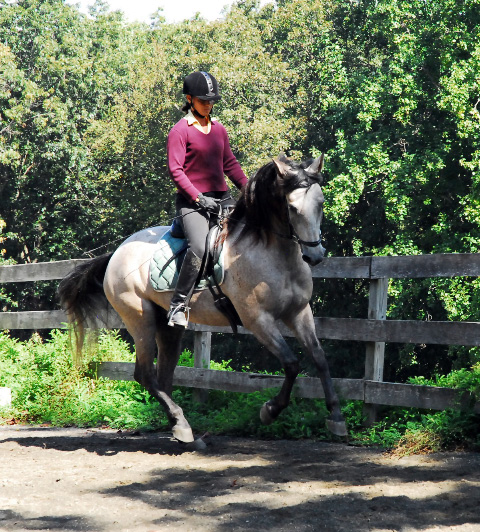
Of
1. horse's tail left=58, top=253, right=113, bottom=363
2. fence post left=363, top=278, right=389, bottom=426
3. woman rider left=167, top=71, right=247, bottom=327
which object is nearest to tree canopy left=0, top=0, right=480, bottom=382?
fence post left=363, top=278, right=389, bottom=426

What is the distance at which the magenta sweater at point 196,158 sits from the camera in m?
6.36

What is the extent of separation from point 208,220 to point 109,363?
3459 mm

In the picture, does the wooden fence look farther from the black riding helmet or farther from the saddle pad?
the black riding helmet

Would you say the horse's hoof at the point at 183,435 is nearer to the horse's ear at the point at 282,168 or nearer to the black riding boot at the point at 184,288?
the black riding boot at the point at 184,288

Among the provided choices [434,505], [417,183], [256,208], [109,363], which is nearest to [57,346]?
[109,363]

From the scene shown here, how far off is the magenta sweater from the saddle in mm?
414

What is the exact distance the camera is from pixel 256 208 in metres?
6.09

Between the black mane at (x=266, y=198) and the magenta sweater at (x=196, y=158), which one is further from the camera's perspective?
the magenta sweater at (x=196, y=158)

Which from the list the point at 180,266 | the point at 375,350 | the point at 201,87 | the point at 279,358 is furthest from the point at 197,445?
the point at 201,87

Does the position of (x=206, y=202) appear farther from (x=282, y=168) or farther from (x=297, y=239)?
(x=297, y=239)

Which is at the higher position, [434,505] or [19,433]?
[434,505]

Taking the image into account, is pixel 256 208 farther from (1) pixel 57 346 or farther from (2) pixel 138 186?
(2) pixel 138 186

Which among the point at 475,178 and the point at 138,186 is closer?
the point at 475,178

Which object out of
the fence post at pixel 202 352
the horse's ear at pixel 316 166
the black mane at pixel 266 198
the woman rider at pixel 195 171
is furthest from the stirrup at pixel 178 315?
the fence post at pixel 202 352
